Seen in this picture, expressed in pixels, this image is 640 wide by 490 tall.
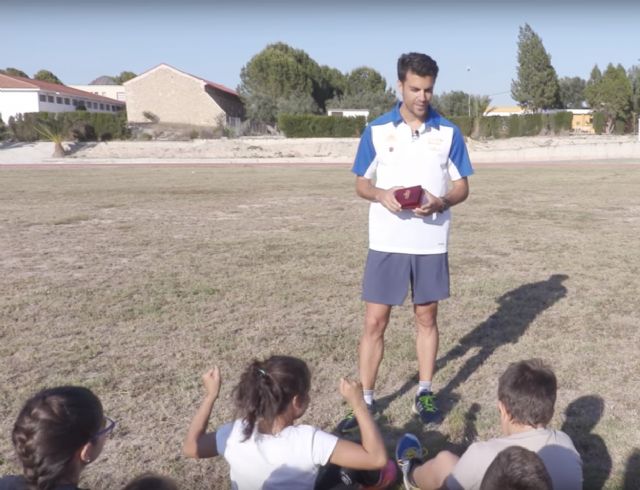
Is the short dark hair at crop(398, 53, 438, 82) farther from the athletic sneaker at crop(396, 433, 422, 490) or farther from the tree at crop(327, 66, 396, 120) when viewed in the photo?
the tree at crop(327, 66, 396, 120)

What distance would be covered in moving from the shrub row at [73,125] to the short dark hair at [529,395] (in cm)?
4581

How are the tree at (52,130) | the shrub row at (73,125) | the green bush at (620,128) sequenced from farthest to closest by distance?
the green bush at (620,128) → the shrub row at (73,125) → the tree at (52,130)

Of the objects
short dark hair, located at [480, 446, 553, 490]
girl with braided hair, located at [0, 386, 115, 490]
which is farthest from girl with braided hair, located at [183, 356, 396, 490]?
short dark hair, located at [480, 446, 553, 490]

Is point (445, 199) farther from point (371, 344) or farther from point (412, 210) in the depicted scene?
point (371, 344)

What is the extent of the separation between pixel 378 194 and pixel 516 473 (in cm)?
194

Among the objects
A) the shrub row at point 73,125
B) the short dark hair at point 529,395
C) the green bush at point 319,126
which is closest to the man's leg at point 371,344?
the short dark hair at point 529,395

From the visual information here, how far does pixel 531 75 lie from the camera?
2985 inches

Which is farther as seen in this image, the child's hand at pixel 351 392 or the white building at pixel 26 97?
the white building at pixel 26 97

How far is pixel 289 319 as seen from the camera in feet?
18.2

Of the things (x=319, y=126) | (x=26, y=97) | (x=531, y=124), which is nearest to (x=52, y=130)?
(x=26, y=97)

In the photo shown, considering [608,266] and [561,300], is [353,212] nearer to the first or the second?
[608,266]

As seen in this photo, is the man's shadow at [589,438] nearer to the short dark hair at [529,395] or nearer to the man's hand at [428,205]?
the short dark hair at [529,395]

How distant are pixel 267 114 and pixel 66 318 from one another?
2306 inches

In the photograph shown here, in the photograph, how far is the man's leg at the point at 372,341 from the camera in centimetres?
382
